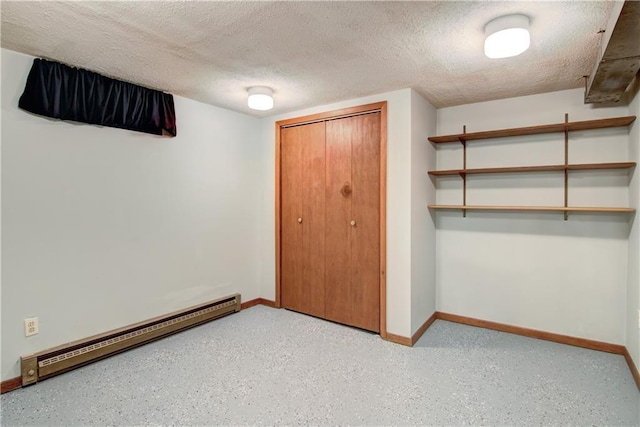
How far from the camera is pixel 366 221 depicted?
3127 millimetres

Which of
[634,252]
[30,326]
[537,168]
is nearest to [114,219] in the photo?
[30,326]

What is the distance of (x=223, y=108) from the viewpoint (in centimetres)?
353

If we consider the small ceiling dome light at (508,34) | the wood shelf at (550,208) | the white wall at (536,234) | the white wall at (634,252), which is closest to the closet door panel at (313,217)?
the wood shelf at (550,208)

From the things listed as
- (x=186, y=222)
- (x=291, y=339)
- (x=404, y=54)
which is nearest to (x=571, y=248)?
(x=404, y=54)

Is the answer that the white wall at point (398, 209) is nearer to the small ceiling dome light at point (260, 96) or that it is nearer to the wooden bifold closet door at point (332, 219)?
the wooden bifold closet door at point (332, 219)

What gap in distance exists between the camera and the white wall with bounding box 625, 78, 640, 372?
2330mm

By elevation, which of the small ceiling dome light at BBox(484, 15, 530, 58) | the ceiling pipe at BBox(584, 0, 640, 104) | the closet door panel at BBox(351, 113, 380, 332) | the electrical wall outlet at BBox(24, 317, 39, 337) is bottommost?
the electrical wall outlet at BBox(24, 317, 39, 337)

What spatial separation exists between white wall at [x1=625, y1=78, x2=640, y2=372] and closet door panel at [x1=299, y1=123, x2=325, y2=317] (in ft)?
8.09

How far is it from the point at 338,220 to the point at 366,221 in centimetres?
31

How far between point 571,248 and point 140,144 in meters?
3.86

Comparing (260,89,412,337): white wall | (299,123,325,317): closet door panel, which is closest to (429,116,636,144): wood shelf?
(260,89,412,337): white wall

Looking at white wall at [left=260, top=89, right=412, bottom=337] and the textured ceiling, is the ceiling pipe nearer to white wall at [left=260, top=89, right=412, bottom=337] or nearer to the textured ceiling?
the textured ceiling

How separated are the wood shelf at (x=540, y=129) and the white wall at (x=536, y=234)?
4.0 inches

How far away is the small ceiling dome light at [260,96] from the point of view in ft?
9.29
